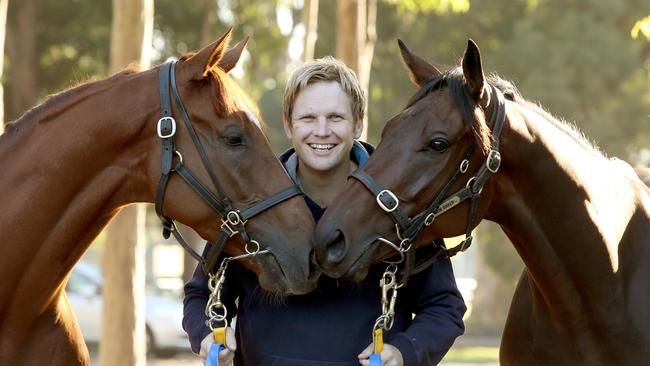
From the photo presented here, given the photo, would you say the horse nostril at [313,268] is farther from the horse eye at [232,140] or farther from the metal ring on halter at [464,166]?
the metal ring on halter at [464,166]

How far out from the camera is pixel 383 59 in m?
23.4

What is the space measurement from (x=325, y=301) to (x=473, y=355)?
1394 cm

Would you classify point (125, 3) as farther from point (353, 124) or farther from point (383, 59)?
point (383, 59)

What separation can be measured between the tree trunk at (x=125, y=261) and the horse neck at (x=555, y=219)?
13.7 feet

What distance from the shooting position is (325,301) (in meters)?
4.09

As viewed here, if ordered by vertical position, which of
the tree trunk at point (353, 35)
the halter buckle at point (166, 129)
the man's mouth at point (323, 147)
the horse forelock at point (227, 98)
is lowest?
the man's mouth at point (323, 147)

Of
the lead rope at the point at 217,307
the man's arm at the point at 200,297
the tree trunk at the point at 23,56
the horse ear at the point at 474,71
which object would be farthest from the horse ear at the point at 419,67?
the tree trunk at the point at 23,56

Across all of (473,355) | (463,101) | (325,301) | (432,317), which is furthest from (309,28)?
(473,355)

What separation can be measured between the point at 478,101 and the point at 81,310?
13883mm

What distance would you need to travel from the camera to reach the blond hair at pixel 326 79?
419 centimetres

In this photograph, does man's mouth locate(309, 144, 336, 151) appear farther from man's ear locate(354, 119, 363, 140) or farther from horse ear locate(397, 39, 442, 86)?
horse ear locate(397, 39, 442, 86)

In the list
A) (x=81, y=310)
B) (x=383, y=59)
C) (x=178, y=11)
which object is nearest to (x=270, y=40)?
(x=178, y=11)

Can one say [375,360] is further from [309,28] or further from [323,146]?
[309,28]

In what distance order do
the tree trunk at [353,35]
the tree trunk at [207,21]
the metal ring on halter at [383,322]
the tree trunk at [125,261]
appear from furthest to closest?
1. the tree trunk at [207,21]
2. the tree trunk at [353,35]
3. the tree trunk at [125,261]
4. the metal ring on halter at [383,322]
